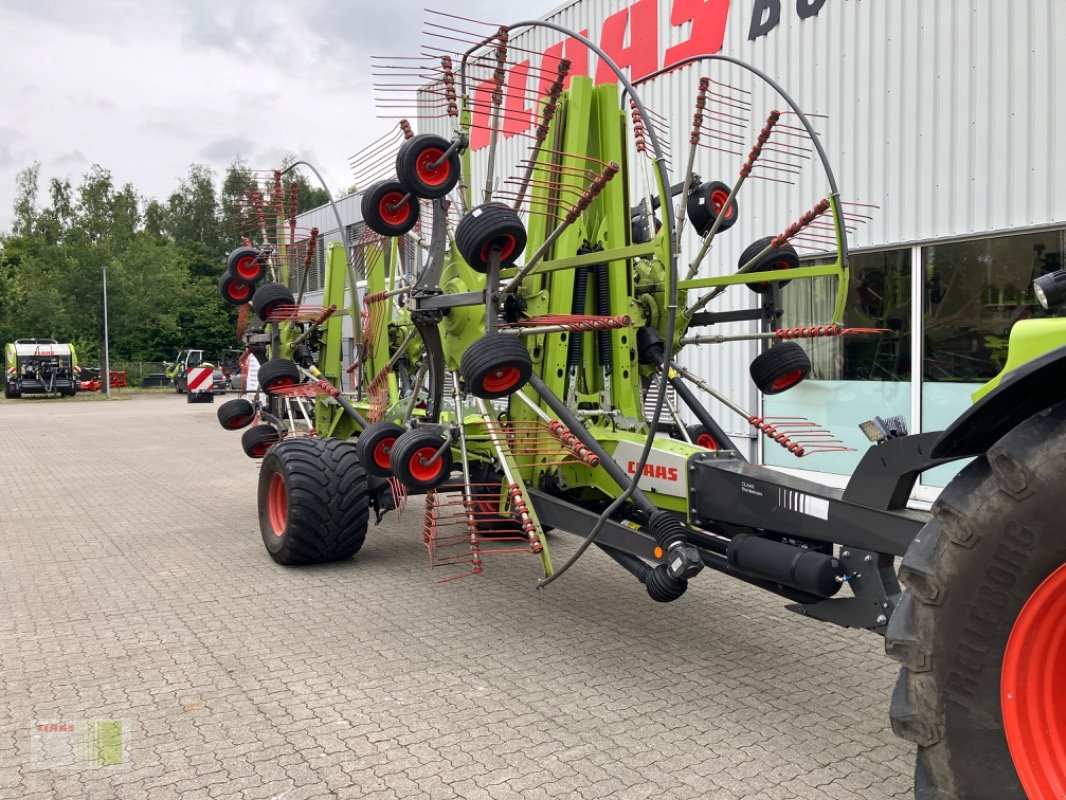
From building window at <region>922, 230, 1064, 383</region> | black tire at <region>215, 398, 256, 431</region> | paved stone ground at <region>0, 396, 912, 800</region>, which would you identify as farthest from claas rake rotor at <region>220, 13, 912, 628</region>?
building window at <region>922, 230, 1064, 383</region>

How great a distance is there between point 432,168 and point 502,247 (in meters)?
0.64

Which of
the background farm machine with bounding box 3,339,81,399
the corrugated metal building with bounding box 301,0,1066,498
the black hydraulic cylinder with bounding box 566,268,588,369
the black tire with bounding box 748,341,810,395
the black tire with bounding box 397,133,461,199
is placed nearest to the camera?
the black tire with bounding box 397,133,461,199

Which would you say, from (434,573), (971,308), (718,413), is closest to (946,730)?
(434,573)

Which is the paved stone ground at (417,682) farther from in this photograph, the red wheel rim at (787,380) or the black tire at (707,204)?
the black tire at (707,204)

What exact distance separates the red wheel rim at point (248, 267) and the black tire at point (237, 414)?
3.95 ft

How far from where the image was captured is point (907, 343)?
350 inches

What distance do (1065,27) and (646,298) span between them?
450cm

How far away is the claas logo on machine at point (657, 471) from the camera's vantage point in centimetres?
462

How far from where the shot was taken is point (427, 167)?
500 centimetres

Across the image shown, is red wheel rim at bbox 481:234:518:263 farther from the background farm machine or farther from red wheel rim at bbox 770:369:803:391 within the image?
the background farm machine

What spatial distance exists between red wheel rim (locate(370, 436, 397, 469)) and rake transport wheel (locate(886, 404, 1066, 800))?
152 inches

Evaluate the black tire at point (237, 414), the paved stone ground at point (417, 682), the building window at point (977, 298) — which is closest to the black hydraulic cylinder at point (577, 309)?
the paved stone ground at point (417, 682)

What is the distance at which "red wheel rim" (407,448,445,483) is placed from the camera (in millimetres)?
5176

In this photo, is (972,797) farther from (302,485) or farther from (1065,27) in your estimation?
(1065,27)
